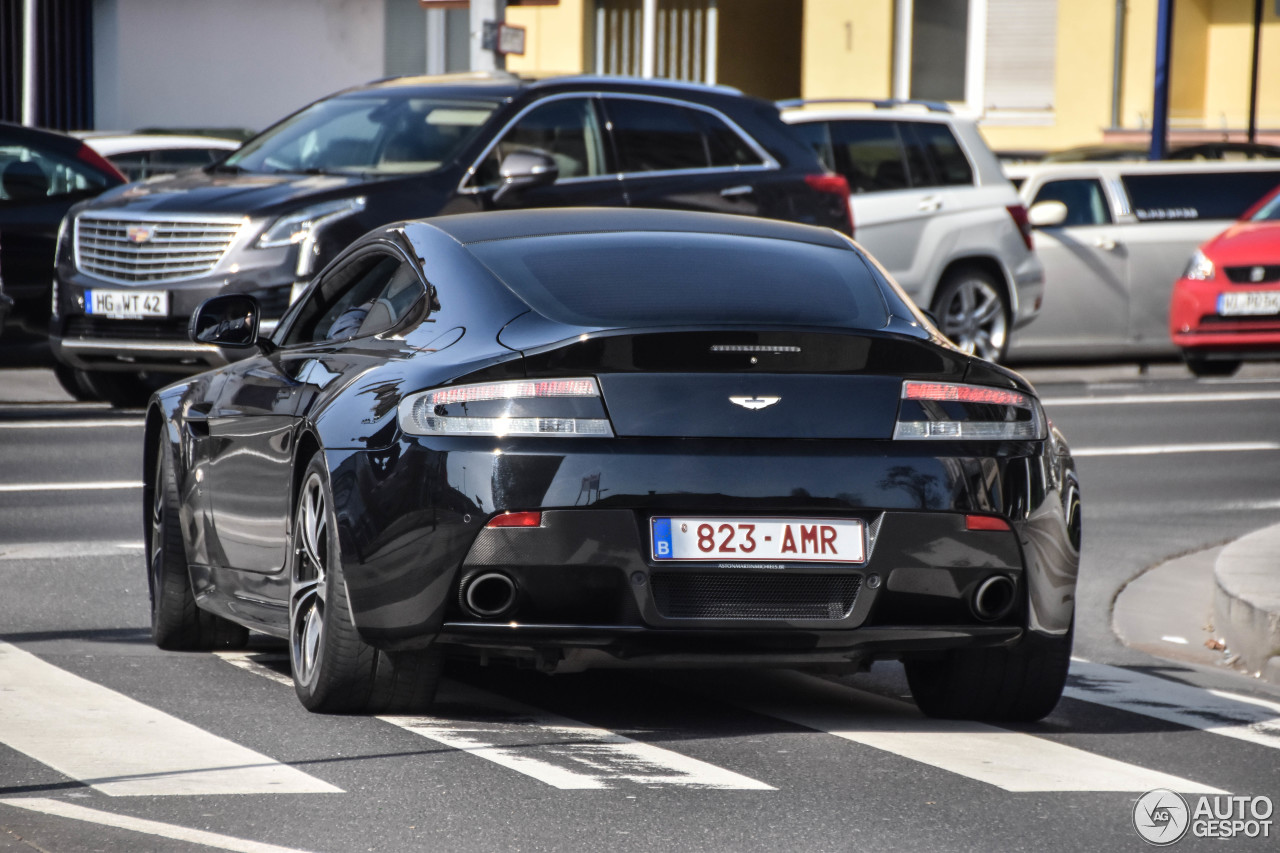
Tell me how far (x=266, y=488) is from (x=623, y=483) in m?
1.41

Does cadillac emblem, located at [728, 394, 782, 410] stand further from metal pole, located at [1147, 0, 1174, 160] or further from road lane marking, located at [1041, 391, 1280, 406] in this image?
metal pole, located at [1147, 0, 1174, 160]

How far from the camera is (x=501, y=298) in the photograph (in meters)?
5.57

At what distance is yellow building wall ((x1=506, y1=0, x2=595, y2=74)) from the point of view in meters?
34.0

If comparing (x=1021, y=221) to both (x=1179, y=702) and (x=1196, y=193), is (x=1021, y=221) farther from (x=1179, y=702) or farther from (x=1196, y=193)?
(x=1179, y=702)

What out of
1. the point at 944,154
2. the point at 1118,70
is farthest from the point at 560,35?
the point at 944,154

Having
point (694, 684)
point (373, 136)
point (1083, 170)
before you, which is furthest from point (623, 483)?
point (1083, 170)

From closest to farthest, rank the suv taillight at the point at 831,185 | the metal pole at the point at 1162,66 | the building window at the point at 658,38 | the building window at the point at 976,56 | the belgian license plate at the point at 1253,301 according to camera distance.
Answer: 1. the suv taillight at the point at 831,185
2. the belgian license plate at the point at 1253,301
3. the metal pole at the point at 1162,66
4. the building window at the point at 976,56
5. the building window at the point at 658,38

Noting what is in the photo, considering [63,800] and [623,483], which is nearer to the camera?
[63,800]

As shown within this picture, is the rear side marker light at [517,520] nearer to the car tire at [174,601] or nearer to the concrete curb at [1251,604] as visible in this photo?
the car tire at [174,601]

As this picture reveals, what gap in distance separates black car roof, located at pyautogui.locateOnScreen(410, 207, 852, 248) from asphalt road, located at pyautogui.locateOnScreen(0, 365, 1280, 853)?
4.16 ft

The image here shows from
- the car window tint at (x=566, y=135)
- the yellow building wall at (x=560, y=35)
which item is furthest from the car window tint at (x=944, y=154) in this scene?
the yellow building wall at (x=560, y=35)

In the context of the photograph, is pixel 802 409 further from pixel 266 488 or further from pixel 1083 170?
pixel 1083 170

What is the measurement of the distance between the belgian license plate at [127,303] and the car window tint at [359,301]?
17.7 feet

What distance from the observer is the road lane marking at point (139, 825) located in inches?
170
